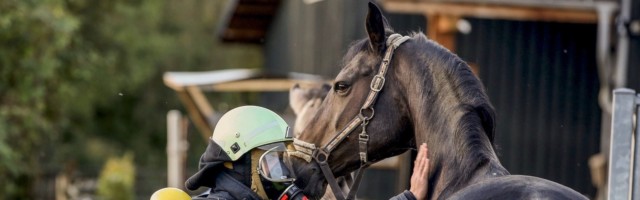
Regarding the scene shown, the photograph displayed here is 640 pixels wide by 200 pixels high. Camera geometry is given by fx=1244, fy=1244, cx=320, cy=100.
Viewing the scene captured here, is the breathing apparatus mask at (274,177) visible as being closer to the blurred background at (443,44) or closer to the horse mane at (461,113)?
the horse mane at (461,113)

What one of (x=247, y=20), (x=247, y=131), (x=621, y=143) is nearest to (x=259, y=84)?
(x=247, y=20)

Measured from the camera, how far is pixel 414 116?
4.83m

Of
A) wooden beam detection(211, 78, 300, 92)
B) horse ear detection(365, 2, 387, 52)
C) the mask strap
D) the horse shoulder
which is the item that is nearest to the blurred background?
wooden beam detection(211, 78, 300, 92)

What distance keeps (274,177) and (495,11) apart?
8105 millimetres

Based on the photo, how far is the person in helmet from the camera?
14.4 ft

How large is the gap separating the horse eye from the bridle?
0.39 feet

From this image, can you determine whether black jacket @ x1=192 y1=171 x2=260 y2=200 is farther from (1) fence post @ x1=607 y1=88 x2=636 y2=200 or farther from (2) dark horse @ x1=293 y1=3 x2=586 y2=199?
(1) fence post @ x1=607 y1=88 x2=636 y2=200

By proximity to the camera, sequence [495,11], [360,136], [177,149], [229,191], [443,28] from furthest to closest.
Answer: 1. [177,149]
2. [495,11]
3. [443,28]
4. [360,136]
5. [229,191]

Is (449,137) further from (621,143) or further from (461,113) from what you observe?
(621,143)

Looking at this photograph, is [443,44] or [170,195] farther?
[443,44]

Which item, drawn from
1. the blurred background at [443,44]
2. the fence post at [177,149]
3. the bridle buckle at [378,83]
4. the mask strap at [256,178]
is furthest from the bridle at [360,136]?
the fence post at [177,149]

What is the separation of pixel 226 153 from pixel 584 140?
999 cm

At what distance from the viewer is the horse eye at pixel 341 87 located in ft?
16.5

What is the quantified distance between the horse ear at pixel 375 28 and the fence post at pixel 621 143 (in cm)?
94
